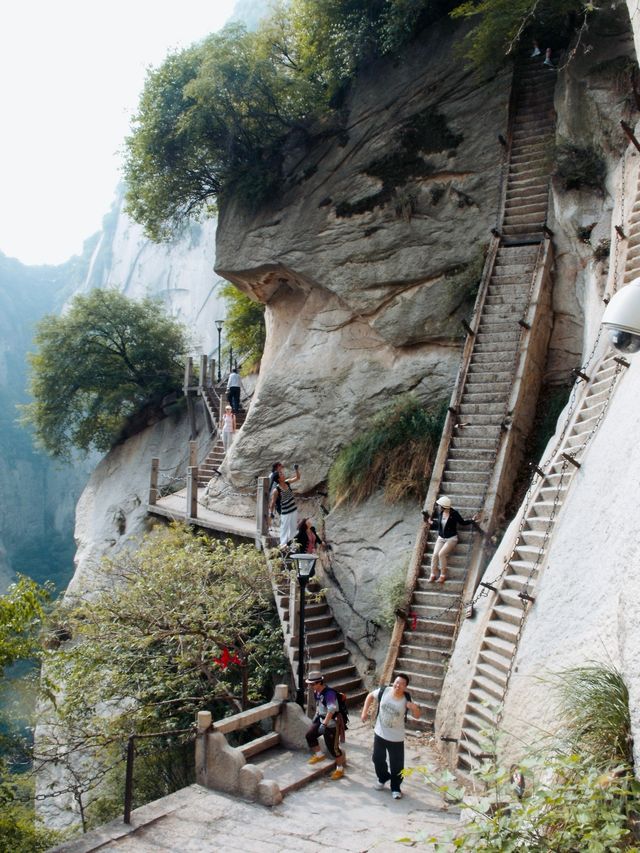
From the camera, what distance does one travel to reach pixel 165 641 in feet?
40.7

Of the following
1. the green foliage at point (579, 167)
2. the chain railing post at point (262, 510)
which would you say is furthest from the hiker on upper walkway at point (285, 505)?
the green foliage at point (579, 167)

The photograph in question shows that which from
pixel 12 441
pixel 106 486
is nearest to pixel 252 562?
pixel 106 486

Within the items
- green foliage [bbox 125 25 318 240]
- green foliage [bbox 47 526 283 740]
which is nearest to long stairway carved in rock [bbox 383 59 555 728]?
green foliage [bbox 47 526 283 740]

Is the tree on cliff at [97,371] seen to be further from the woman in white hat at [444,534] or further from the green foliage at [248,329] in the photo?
the woman in white hat at [444,534]

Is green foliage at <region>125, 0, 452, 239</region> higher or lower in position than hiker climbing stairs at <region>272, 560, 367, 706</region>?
higher

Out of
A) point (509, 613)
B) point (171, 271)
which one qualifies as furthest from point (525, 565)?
point (171, 271)

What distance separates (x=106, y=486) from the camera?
86.1 ft

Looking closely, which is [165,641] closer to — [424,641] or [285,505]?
[285,505]

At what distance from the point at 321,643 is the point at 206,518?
16.6 feet

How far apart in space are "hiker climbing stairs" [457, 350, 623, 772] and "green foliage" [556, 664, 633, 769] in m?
2.79

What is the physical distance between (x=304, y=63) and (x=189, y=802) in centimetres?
1693

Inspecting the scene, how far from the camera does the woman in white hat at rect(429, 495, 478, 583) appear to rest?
11.2m

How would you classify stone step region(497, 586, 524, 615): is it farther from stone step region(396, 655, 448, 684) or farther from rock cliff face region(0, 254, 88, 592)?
rock cliff face region(0, 254, 88, 592)

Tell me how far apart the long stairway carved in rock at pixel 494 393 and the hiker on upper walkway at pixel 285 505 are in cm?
275
